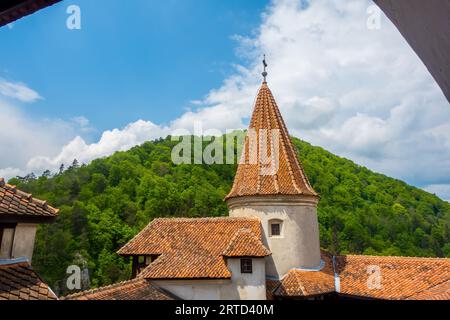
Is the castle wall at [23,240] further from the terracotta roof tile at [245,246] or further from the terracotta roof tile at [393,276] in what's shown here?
the terracotta roof tile at [393,276]

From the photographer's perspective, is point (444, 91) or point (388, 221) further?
point (388, 221)

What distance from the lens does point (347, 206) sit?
53.5 meters

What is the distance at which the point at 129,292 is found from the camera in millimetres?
11906

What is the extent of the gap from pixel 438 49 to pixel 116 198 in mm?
50901

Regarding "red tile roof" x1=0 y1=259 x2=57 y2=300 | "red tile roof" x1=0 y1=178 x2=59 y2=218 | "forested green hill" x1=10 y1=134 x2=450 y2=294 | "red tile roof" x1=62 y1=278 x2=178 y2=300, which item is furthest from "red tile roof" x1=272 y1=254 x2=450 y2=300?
"forested green hill" x1=10 y1=134 x2=450 y2=294

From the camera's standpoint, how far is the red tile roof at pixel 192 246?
14.0 meters

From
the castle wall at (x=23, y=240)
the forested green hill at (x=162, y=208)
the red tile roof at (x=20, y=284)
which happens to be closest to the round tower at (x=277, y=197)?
the castle wall at (x=23, y=240)

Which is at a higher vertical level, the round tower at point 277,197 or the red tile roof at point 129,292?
the round tower at point 277,197

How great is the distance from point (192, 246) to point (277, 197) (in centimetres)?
472

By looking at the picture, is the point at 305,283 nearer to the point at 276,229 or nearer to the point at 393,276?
the point at 276,229

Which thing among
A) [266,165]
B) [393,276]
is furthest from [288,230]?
[393,276]

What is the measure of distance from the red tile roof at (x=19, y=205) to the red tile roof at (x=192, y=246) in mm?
6065
